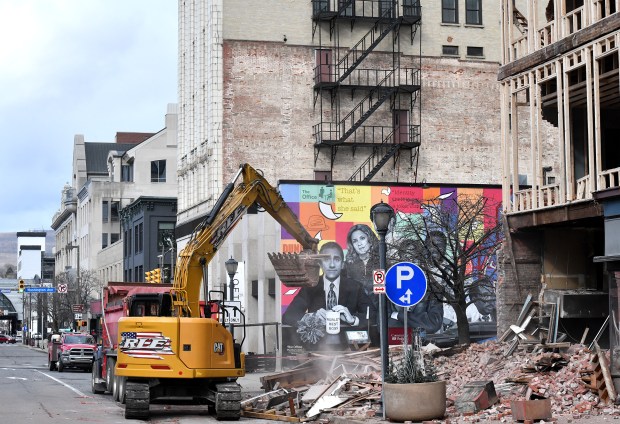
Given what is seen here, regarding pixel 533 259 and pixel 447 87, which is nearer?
pixel 533 259

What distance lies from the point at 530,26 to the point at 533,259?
6473mm

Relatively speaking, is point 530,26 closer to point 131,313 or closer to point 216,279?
point 131,313

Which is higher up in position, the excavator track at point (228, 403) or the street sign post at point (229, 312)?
the street sign post at point (229, 312)

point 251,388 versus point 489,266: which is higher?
point 489,266

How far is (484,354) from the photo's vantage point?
88.4 ft

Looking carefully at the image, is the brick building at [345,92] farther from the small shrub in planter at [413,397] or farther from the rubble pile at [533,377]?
the small shrub in planter at [413,397]

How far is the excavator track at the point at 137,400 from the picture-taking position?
24.0m

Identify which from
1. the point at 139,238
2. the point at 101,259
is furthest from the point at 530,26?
the point at 101,259

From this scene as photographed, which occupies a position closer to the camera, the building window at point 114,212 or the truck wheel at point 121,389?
the truck wheel at point 121,389

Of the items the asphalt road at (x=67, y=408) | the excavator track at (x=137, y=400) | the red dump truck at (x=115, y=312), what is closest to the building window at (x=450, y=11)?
the asphalt road at (x=67, y=408)

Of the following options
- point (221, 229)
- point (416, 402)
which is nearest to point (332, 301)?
point (221, 229)

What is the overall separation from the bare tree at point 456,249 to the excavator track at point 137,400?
54.4 ft

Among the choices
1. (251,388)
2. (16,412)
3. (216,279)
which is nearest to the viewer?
(16,412)

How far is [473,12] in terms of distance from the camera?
65.4 m
